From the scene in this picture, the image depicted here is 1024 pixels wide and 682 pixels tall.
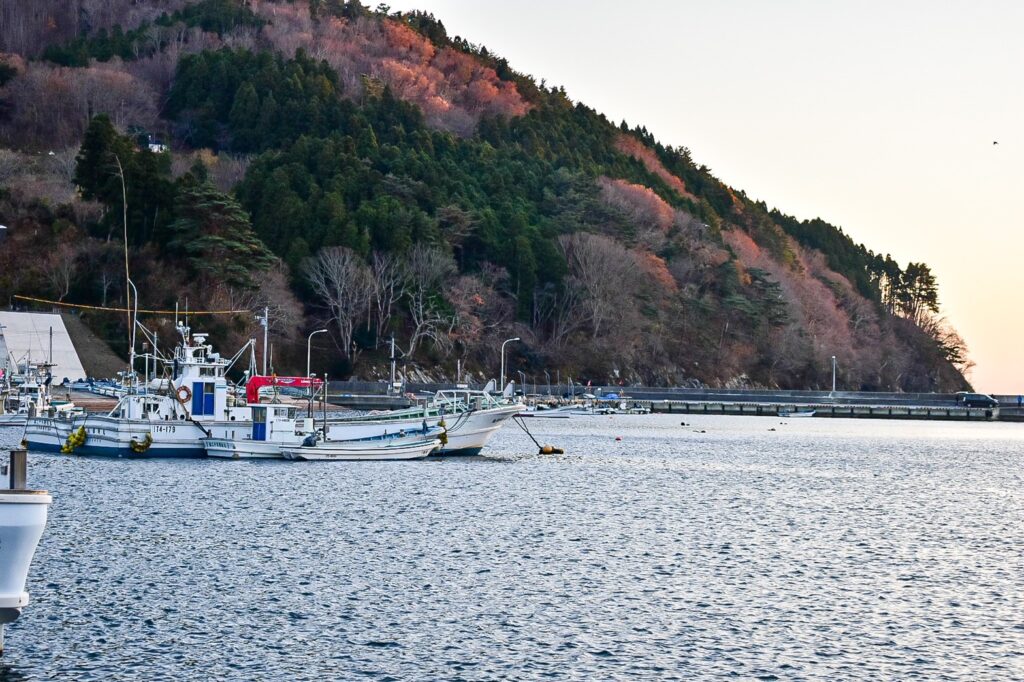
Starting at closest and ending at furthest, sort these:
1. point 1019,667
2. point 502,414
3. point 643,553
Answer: point 1019,667 < point 643,553 < point 502,414

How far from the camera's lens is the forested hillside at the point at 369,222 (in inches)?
4596

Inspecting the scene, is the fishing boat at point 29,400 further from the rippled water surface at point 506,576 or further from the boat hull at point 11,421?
the rippled water surface at point 506,576

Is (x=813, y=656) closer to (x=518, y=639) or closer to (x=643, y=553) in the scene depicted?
(x=518, y=639)

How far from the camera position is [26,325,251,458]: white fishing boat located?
5928cm

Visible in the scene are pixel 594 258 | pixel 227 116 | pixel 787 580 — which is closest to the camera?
pixel 787 580

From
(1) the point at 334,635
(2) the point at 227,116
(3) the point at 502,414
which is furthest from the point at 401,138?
(1) the point at 334,635

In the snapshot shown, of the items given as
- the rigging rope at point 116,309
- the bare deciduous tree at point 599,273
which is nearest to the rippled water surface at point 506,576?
the rigging rope at point 116,309

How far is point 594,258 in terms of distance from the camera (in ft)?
468

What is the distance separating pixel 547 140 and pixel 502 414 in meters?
129

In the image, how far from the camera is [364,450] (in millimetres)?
60938

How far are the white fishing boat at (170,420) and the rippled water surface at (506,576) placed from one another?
5.10 ft

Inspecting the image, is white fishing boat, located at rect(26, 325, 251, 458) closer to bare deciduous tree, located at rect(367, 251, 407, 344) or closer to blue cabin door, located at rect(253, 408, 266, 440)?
blue cabin door, located at rect(253, 408, 266, 440)

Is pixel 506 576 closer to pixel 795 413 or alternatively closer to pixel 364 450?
pixel 364 450

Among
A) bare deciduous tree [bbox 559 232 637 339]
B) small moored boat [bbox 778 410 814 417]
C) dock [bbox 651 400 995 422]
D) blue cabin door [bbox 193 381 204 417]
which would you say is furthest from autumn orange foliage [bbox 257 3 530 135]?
blue cabin door [bbox 193 381 204 417]
